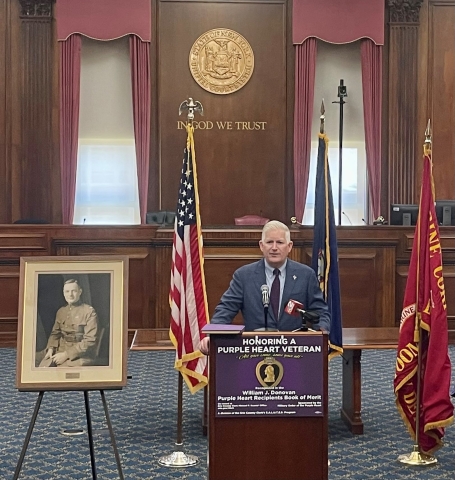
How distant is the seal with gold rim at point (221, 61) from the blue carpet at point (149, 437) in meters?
6.13

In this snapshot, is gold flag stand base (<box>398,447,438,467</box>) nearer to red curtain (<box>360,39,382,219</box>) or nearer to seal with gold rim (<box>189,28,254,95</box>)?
red curtain (<box>360,39,382,219</box>)

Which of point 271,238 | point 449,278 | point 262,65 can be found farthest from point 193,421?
point 262,65

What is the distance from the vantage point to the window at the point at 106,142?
522 inches

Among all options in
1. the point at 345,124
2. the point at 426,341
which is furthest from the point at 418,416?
the point at 345,124

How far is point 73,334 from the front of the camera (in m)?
4.22

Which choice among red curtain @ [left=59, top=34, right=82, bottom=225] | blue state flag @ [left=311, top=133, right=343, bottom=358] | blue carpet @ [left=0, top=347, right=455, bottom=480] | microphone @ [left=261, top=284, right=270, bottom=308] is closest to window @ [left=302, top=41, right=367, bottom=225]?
red curtain @ [left=59, top=34, right=82, bottom=225]

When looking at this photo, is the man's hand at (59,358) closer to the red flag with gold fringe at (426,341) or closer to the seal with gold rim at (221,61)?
the red flag with gold fringe at (426,341)

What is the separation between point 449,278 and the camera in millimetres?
10516

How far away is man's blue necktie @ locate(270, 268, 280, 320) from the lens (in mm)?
5176

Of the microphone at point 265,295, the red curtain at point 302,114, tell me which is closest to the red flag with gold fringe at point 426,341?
the microphone at point 265,295

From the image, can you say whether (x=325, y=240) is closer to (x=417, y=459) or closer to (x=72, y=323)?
(x=417, y=459)

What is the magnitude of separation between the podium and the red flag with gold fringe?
4.50 ft

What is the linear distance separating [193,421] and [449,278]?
5062 millimetres

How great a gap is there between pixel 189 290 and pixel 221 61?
7.97 metres
